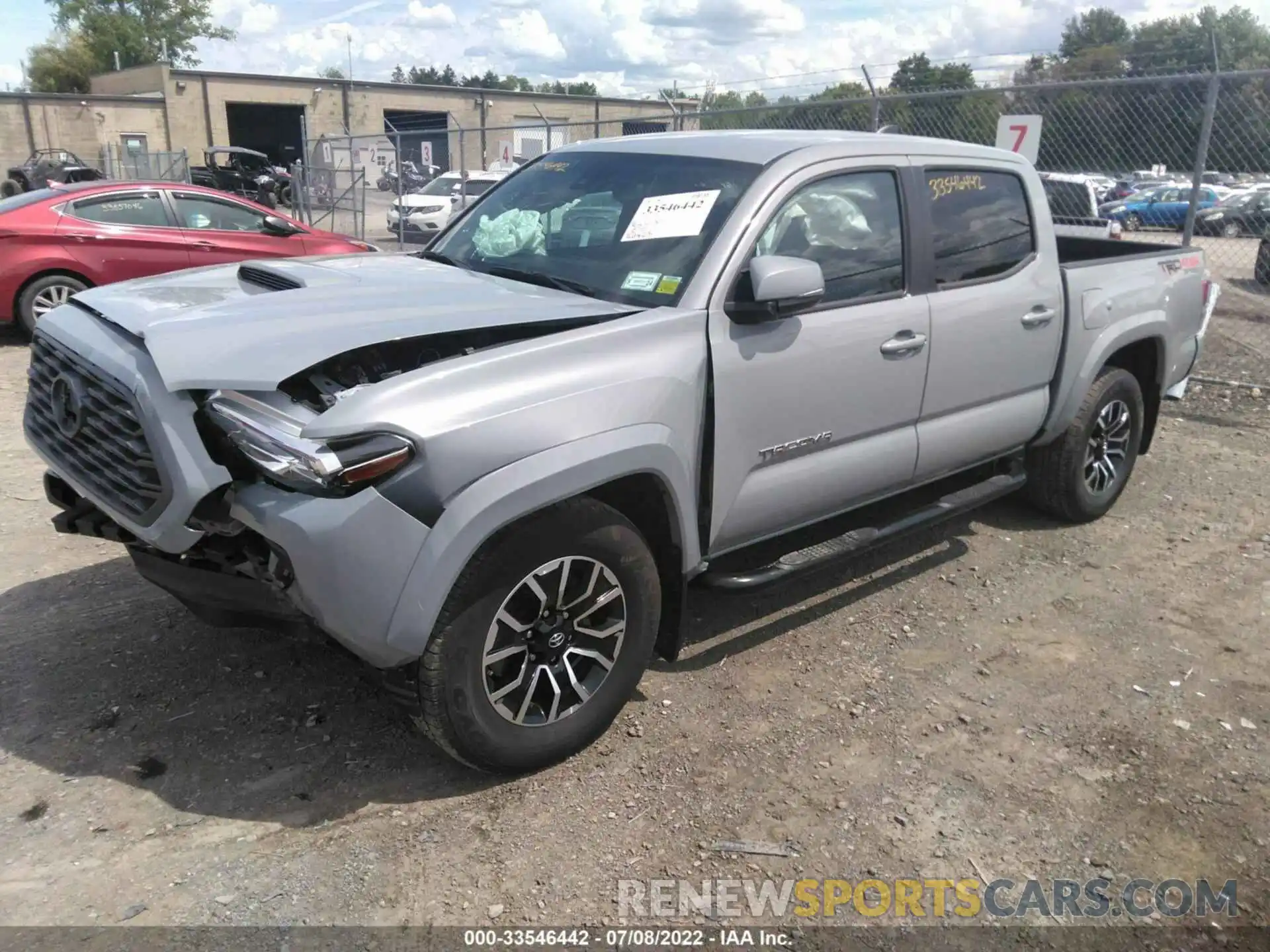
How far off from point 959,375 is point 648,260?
1.59 meters

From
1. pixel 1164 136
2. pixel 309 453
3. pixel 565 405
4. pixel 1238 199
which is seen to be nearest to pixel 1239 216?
pixel 1238 199

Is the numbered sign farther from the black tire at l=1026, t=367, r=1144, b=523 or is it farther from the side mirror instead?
the side mirror

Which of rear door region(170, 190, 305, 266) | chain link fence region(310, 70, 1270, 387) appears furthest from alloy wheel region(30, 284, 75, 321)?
chain link fence region(310, 70, 1270, 387)

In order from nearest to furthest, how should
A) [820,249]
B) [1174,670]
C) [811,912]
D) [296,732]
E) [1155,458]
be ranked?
[811,912] → [296,732] → [820,249] → [1174,670] → [1155,458]

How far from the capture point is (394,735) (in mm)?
3410

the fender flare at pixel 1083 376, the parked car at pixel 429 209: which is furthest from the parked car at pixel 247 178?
the fender flare at pixel 1083 376

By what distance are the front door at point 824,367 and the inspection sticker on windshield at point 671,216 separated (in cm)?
21

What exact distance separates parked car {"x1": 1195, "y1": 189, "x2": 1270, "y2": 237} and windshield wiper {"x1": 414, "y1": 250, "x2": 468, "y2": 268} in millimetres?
9852

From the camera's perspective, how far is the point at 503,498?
275 centimetres

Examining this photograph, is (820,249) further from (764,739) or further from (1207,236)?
(1207,236)

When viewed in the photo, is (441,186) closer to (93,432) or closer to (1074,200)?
Result: (1074,200)

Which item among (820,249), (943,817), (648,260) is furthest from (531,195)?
(943,817)

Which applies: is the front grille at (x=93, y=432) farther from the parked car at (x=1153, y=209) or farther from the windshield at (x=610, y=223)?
the parked car at (x=1153, y=209)

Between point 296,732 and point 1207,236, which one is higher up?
point 1207,236
